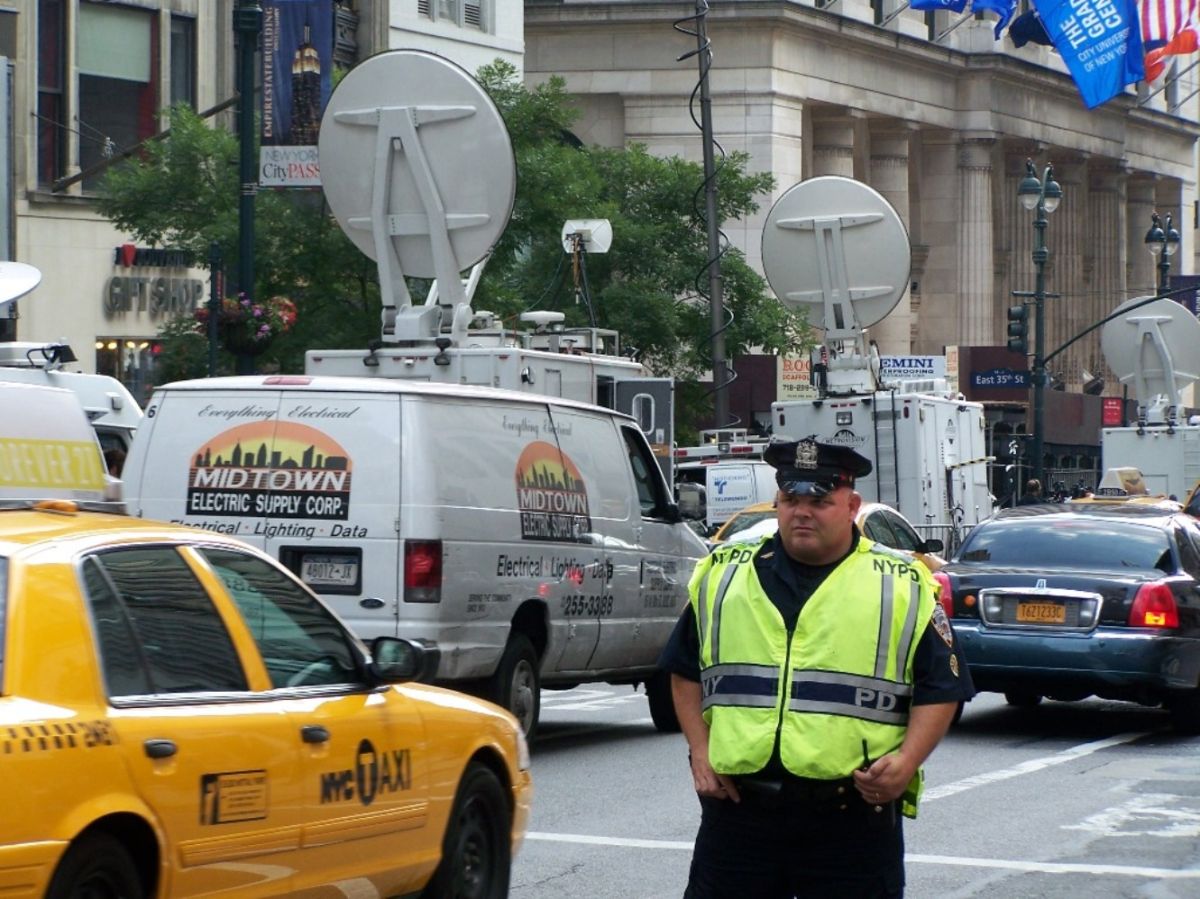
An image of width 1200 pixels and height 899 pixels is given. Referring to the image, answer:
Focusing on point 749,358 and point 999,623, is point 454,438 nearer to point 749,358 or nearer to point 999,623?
point 999,623

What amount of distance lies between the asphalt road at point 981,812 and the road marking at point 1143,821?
1 cm

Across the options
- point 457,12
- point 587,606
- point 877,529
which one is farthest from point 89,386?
point 457,12

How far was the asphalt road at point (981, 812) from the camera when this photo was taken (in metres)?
9.95

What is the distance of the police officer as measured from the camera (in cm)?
556

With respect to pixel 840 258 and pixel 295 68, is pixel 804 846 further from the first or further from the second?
pixel 295 68

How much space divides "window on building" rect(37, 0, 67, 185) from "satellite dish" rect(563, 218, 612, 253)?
8.55 meters

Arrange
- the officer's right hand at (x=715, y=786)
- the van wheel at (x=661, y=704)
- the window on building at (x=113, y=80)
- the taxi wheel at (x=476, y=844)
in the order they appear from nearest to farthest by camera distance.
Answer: the officer's right hand at (x=715, y=786) → the taxi wheel at (x=476, y=844) → the van wheel at (x=661, y=704) → the window on building at (x=113, y=80)

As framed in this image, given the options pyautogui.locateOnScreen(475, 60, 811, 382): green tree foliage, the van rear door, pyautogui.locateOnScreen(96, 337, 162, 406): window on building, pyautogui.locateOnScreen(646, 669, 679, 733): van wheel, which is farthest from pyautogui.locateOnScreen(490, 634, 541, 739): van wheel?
pyautogui.locateOnScreen(96, 337, 162, 406): window on building

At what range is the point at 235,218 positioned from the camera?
2912 centimetres

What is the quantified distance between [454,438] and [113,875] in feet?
22.9

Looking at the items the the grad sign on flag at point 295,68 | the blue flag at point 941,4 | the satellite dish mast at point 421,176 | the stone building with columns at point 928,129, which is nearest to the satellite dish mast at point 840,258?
the the grad sign on flag at point 295,68

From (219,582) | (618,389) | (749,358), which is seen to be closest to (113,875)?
(219,582)

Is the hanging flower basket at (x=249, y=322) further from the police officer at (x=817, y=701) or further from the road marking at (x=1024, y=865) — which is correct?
the police officer at (x=817, y=701)

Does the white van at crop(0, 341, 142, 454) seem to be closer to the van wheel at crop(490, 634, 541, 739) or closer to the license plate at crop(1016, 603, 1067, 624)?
the van wheel at crop(490, 634, 541, 739)
